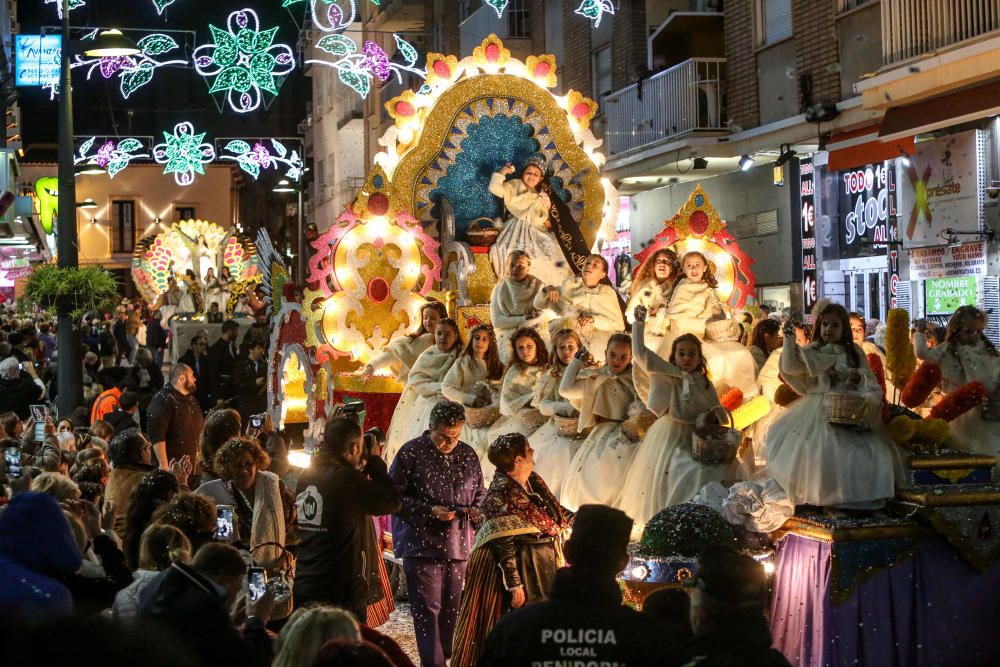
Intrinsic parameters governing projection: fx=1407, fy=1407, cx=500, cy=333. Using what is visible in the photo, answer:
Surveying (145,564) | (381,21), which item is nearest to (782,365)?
(145,564)

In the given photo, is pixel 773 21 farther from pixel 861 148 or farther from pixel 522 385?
pixel 522 385

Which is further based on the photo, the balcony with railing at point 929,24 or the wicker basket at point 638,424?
the balcony with railing at point 929,24

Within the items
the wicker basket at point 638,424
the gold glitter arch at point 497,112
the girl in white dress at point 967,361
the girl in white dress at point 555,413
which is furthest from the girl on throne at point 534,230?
the girl in white dress at point 967,361

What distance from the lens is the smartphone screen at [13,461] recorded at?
939 centimetres

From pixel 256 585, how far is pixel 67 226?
38.3ft

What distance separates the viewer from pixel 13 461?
9.63 metres

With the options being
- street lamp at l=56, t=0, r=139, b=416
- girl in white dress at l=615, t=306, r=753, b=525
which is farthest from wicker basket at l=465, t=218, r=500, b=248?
girl in white dress at l=615, t=306, r=753, b=525

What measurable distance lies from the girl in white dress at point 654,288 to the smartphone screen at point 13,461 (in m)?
4.94

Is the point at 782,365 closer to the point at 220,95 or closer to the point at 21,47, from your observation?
the point at 21,47

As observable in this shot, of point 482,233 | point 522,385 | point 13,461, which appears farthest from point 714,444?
point 482,233

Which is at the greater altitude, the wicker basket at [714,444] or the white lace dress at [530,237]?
the white lace dress at [530,237]

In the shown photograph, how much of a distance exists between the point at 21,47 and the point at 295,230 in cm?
3348

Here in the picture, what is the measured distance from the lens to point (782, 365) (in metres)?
8.37

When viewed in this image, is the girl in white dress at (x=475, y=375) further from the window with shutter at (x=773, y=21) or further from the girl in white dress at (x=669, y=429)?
the window with shutter at (x=773, y=21)
